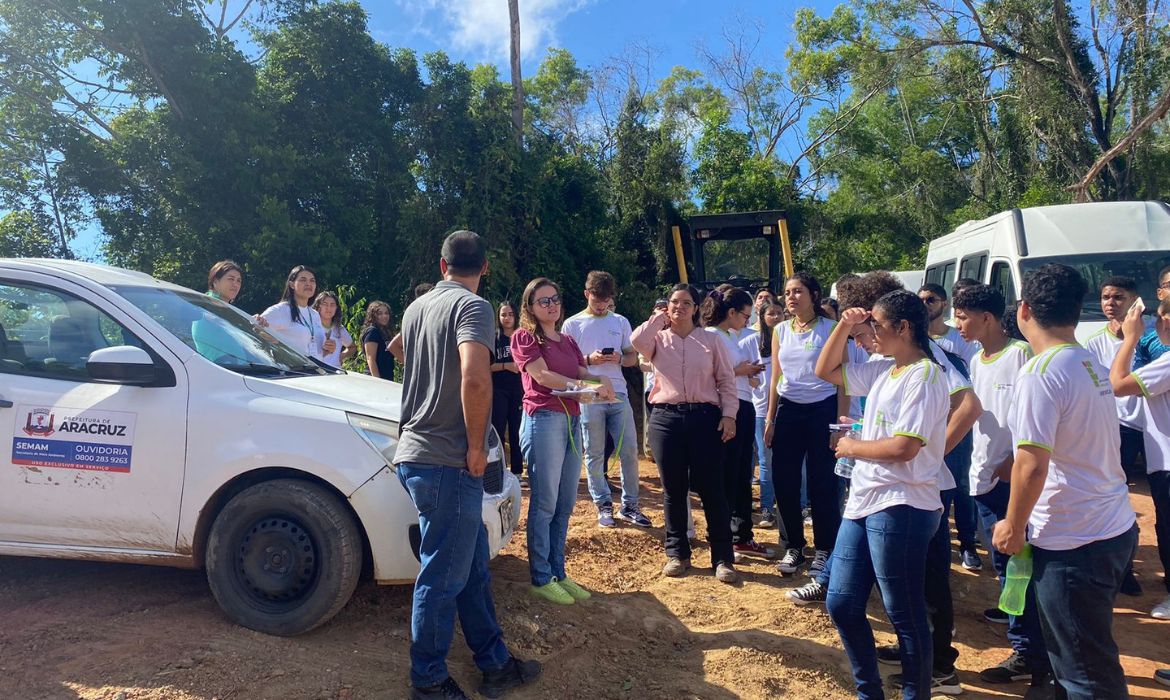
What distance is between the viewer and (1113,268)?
848cm

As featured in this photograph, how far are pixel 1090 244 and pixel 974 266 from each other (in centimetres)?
150

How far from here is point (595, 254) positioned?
18.4 m

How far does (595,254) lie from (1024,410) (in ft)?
52.0

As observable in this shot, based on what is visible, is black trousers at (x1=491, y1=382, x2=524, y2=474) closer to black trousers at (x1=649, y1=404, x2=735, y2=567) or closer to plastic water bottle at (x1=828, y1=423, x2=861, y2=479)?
black trousers at (x1=649, y1=404, x2=735, y2=567)

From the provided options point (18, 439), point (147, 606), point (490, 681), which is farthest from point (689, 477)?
point (18, 439)

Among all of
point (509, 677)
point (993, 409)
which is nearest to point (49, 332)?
point (509, 677)

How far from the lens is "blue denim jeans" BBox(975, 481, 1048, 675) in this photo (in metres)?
3.65

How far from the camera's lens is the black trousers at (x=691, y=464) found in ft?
16.3

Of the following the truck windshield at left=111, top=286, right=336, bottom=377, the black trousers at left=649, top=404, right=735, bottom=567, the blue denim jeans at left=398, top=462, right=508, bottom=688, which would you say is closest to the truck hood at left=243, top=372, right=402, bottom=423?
the truck windshield at left=111, top=286, right=336, bottom=377

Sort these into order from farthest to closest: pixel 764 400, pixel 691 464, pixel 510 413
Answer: pixel 510 413 → pixel 764 400 → pixel 691 464

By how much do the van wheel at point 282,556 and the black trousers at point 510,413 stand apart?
310cm

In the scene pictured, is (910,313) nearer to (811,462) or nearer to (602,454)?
(811,462)

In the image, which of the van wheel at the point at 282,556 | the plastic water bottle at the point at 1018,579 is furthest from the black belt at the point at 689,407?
the plastic water bottle at the point at 1018,579

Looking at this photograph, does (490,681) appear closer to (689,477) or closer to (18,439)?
(689,477)
